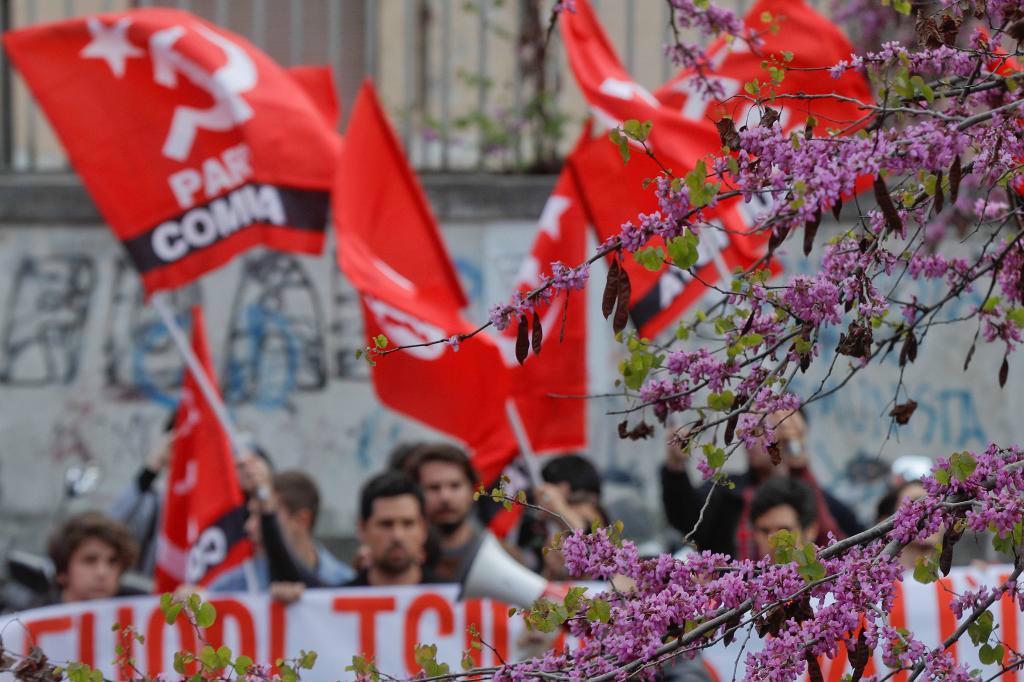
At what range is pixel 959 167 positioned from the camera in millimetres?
2414

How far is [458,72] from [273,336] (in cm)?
177

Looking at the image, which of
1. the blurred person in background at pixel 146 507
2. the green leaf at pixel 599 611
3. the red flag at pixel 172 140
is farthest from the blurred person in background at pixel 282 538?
the green leaf at pixel 599 611

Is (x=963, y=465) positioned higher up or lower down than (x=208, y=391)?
lower down

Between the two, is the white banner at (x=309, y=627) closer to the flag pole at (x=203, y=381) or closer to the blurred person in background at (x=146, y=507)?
the flag pole at (x=203, y=381)

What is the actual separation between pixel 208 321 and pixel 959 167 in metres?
6.50

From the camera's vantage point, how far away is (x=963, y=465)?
2531 mm

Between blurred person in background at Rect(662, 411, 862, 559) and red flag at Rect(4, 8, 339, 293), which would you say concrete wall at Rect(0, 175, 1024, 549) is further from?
blurred person in background at Rect(662, 411, 862, 559)

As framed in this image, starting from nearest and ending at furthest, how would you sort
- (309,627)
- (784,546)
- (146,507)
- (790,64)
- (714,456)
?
(784,546)
(714,456)
(309,627)
(790,64)
(146,507)

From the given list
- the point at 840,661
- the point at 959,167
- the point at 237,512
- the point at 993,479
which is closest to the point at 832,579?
the point at 993,479

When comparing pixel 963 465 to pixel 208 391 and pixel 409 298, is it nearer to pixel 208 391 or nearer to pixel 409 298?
pixel 409 298

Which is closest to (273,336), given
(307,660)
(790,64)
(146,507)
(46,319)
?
(46,319)

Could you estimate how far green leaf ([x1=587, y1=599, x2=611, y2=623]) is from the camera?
2.63 meters

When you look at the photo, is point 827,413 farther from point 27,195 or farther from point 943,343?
point 27,195

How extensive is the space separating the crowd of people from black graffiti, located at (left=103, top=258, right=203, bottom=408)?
191 centimetres
